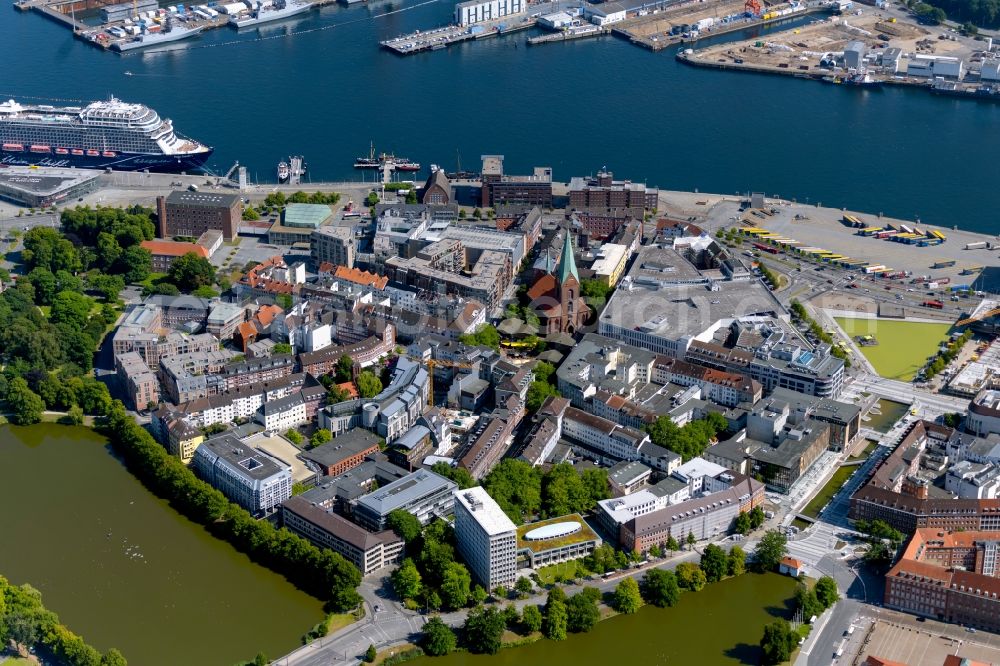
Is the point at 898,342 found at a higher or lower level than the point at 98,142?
lower

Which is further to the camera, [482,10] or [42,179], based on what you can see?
[482,10]

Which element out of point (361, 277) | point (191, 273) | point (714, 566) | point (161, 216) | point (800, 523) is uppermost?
point (161, 216)

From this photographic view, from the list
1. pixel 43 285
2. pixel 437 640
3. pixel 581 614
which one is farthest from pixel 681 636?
pixel 43 285

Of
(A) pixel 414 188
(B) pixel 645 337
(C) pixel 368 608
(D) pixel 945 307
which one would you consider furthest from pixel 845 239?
(C) pixel 368 608

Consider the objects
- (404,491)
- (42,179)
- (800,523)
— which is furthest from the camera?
(42,179)

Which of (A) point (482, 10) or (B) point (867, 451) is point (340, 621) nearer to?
(B) point (867, 451)

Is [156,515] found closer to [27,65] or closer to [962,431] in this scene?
[962,431]

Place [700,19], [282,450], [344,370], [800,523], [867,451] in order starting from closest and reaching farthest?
[800,523], [282,450], [867,451], [344,370], [700,19]

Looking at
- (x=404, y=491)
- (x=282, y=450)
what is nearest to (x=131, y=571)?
(x=282, y=450)
